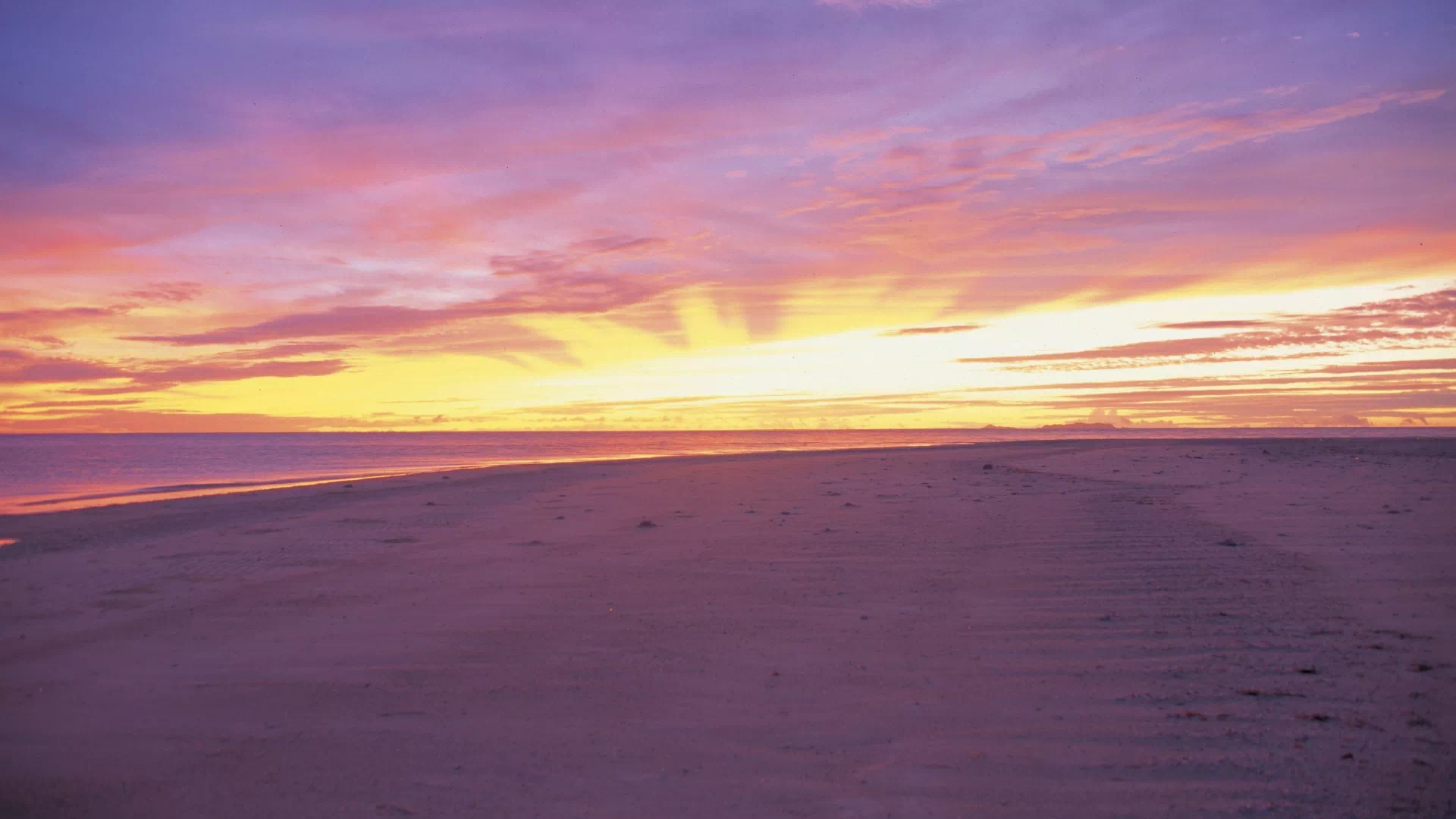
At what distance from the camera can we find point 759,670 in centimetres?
585

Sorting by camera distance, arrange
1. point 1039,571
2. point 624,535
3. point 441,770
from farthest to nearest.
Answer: point 624,535
point 1039,571
point 441,770

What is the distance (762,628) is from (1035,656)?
2.07 meters

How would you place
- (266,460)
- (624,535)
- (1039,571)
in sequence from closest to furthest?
1. (1039,571)
2. (624,535)
3. (266,460)

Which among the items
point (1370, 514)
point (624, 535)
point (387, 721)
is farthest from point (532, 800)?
point (1370, 514)

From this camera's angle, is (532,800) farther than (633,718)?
No

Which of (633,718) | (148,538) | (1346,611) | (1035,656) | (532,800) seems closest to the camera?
(532,800)

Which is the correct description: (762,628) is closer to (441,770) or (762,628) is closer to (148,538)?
(441,770)

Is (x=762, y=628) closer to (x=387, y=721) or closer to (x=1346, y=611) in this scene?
(x=387, y=721)

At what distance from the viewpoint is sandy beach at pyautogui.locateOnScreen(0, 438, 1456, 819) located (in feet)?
13.6

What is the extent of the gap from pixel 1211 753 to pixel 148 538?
14.2 metres

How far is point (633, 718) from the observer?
507 centimetres

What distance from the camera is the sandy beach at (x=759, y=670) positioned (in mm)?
4137

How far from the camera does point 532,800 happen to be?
13.4 feet

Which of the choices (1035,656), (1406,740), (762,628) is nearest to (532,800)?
(762,628)
